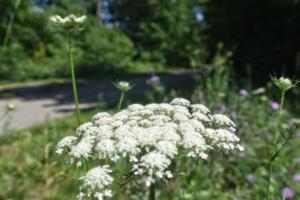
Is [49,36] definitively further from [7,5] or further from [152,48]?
[152,48]

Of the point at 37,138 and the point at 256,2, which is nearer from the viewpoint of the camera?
the point at 37,138

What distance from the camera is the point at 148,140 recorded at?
4.31ft

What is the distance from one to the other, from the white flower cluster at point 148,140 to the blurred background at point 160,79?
188 millimetres

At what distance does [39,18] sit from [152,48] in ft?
43.3

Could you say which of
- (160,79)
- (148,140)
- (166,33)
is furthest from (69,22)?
(166,33)

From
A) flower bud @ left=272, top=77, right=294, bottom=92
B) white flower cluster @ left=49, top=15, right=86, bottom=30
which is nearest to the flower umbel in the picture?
flower bud @ left=272, top=77, right=294, bottom=92

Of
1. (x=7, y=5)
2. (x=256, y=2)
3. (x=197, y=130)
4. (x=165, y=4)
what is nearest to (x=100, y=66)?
(x=7, y=5)

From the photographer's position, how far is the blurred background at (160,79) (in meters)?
4.38

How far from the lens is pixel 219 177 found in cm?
464

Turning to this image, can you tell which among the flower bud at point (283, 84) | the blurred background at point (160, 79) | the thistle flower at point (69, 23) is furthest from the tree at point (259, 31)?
the flower bud at point (283, 84)

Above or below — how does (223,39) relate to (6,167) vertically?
above

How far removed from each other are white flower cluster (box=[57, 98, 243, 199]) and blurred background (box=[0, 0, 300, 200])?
0.62ft

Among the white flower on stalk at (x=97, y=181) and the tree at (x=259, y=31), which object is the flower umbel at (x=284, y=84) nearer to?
the white flower on stalk at (x=97, y=181)

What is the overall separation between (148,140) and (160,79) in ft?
62.3
